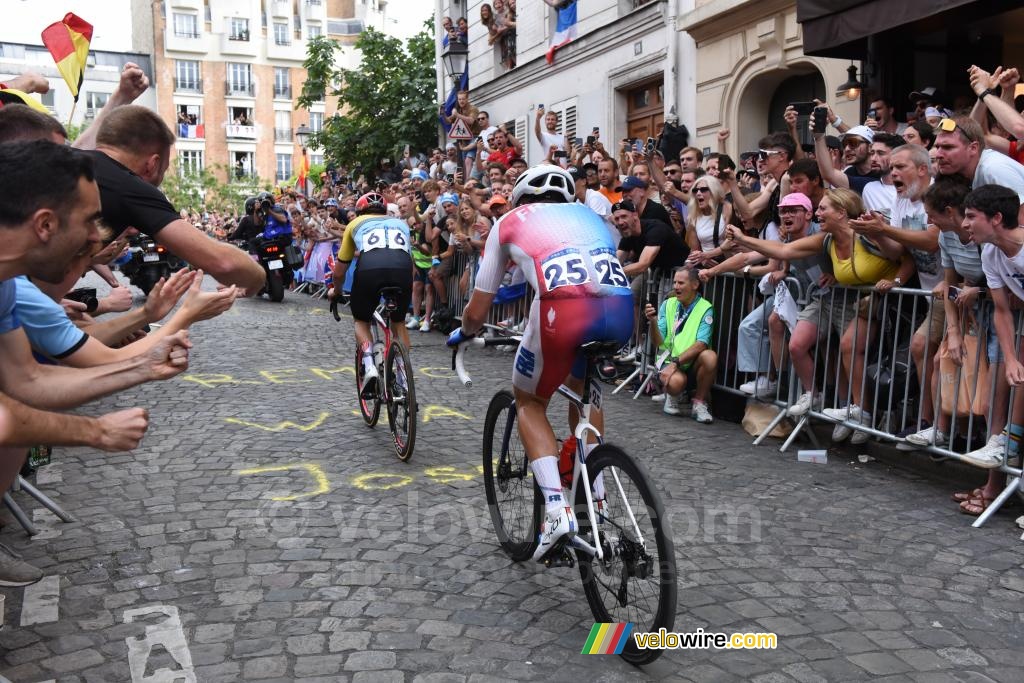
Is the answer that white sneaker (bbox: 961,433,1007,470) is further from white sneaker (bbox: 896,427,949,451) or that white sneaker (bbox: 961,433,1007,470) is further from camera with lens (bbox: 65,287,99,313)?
camera with lens (bbox: 65,287,99,313)

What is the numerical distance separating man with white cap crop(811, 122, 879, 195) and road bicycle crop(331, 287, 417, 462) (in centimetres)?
348

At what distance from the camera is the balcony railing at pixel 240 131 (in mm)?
74688

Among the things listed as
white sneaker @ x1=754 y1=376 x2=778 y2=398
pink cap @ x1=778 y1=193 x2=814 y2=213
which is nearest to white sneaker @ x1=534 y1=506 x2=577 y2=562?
white sneaker @ x1=754 y1=376 x2=778 y2=398

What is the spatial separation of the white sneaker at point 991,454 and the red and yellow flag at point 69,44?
5.96 m

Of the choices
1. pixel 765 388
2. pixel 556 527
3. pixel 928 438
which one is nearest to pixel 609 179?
pixel 765 388

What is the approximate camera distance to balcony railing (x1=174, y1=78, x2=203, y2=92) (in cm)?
7325

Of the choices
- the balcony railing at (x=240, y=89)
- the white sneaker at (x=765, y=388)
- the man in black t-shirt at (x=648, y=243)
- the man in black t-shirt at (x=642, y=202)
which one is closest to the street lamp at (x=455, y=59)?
the man in black t-shirt at (x=642, y=202)

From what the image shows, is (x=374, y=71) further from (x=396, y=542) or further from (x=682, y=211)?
(x=396, y=542)

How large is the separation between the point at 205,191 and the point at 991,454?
2795 inches

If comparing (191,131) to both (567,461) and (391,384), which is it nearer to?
(391,384)

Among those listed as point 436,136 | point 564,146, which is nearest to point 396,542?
point 564,146

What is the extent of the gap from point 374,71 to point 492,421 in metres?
23.2

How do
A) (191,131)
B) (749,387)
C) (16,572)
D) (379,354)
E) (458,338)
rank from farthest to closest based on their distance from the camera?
(191,131) → (749,387) → (379,354) → (458,338) → (16,572)

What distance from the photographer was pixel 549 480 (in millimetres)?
4082
